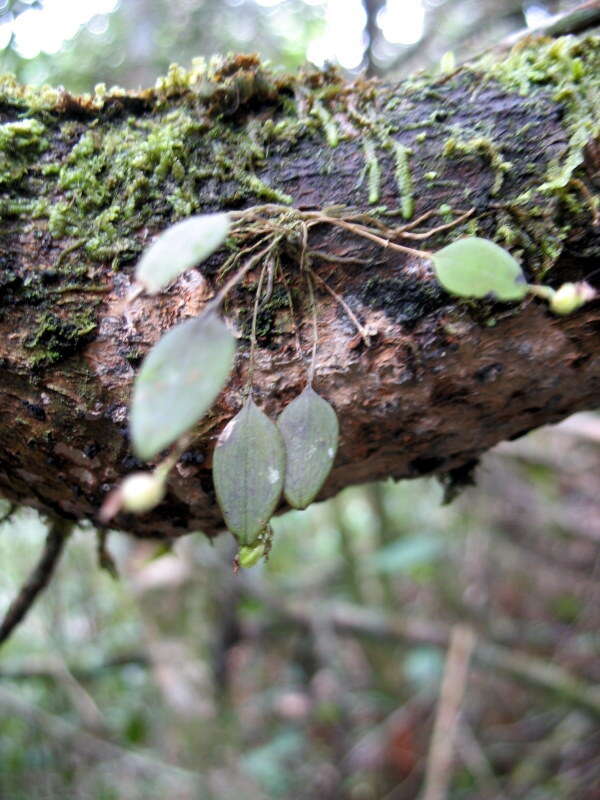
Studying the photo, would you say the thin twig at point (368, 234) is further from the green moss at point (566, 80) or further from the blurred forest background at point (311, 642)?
the blurred forest background at point (311, 642)

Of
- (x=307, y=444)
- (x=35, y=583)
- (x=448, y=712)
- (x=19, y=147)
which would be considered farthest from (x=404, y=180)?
(x=448, y=712)

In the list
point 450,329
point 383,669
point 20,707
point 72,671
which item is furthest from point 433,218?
point 383,669

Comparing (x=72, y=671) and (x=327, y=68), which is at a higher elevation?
(x=327, y=68)

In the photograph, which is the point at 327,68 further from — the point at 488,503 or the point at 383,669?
the point at 383,669

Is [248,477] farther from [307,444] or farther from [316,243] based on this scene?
[316,243]

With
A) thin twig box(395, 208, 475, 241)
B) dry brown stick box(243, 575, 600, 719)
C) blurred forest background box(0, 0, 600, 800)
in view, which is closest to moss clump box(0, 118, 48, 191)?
thin twig box(395, 208, 475, 241)

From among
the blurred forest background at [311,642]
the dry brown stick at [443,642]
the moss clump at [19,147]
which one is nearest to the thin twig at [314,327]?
the moss clump at [19,147]
